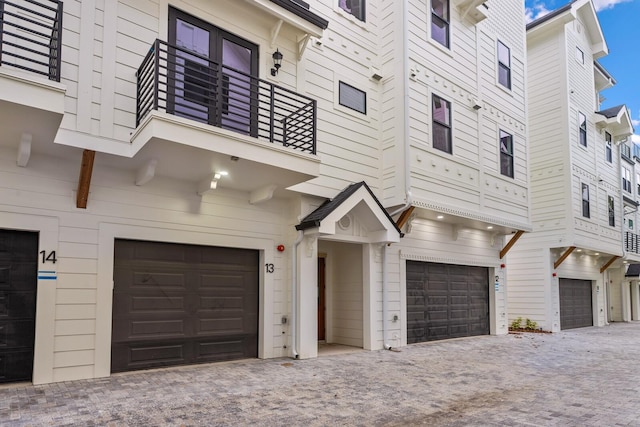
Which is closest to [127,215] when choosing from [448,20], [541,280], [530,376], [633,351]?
[530,376]

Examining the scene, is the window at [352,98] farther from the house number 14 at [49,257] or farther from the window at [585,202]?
the window at [585,202]

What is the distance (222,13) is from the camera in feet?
24.8

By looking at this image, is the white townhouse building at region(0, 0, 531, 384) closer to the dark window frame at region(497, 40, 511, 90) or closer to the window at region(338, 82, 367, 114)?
the window at region(338, 82, 367, 114)

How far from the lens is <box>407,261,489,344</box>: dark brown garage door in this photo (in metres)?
10.6

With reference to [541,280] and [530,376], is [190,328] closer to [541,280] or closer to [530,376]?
[530,376]

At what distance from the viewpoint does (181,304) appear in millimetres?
7129

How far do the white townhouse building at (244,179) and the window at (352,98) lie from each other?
0.21 feet

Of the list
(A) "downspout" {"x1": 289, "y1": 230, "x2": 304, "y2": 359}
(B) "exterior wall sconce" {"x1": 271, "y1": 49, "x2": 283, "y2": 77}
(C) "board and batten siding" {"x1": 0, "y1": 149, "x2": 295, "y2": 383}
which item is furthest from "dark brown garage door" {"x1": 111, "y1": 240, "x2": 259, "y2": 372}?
(B) "exterior wall sconce" {"x1": 271, "y1": 49, "x2": 283, "y2": 77}

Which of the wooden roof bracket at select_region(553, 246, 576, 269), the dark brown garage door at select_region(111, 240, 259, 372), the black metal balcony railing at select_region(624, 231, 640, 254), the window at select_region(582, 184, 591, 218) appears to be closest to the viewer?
the dark brown garage door at select_region(111, 240, 259, 372)

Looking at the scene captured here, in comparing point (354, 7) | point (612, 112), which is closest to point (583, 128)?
point (612, 112)

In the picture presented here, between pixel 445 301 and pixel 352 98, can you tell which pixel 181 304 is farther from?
pixel 445 301

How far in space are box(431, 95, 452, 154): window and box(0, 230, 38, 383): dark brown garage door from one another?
825cm

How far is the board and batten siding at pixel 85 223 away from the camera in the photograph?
5.85m

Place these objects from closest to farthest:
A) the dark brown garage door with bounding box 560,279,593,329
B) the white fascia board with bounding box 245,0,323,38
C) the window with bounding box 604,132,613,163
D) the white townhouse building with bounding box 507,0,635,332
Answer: the white fascia board with bounding box 245,0,323,38 → the white townhouse building with bounding box 507,0,635,332 → the dark brown garage door with bounding box 560,279,593,329 → the window with bounding box 604,132,613,163
